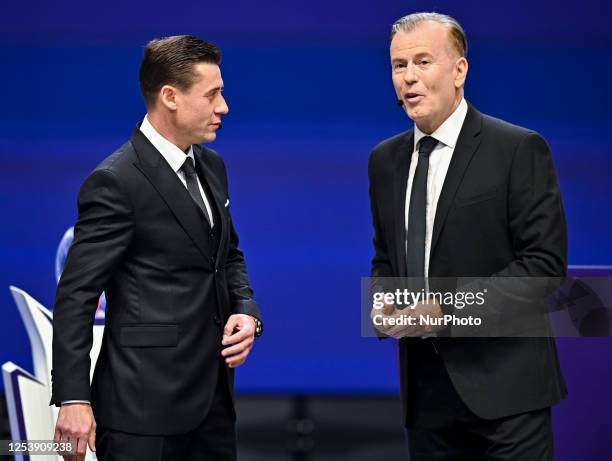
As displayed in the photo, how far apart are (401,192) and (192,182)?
0.52m

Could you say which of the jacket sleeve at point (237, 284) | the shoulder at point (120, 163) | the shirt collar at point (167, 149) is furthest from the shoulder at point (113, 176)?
the jacket sleeve at point (237, 284)

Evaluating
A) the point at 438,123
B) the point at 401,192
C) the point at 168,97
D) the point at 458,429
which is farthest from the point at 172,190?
the point at 458,429

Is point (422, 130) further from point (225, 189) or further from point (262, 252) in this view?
point (262, 252)

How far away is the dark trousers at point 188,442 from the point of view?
240 cm

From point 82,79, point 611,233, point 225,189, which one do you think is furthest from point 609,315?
point 82,79

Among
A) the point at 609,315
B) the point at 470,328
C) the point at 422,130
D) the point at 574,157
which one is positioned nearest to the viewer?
the point at 470,328

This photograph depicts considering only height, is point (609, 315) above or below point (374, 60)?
below

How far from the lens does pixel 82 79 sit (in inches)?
198

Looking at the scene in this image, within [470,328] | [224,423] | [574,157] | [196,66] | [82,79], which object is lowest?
[224,423]

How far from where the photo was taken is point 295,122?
5.08 meters

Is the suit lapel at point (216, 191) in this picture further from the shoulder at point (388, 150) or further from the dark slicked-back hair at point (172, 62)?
the shoulder at point (388, 150)

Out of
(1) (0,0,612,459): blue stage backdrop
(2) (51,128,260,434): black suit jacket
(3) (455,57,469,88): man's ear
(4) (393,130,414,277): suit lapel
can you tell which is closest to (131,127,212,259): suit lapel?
(2) (51,128,260,434): black suit jacket

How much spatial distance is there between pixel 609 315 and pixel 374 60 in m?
2.30

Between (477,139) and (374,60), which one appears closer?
(477,139)
